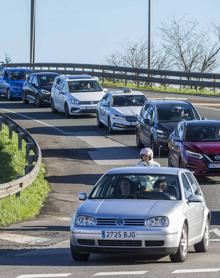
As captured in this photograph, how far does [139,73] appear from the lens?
61281 millimetres

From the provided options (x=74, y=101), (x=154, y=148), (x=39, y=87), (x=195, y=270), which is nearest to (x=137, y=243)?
(x=195, y=270)

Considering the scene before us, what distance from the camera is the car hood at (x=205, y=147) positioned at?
2472cm

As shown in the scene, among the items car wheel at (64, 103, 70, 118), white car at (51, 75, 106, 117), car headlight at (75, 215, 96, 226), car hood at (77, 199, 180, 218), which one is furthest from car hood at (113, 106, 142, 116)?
car headlight at (75, 215, 96, 226)

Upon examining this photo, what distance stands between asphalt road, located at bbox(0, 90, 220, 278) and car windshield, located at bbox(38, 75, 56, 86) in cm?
124

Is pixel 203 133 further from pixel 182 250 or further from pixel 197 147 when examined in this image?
pixel 182 250

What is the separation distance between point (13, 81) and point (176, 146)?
2721cm

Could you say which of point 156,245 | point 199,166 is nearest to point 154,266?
point 156,245

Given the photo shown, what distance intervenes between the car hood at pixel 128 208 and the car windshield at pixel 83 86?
91.3ft

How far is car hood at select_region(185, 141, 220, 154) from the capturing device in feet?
81.1

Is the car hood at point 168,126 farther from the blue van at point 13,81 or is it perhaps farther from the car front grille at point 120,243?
the blue van at point 13,81

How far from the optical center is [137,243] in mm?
13102

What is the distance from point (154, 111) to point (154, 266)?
18.2m

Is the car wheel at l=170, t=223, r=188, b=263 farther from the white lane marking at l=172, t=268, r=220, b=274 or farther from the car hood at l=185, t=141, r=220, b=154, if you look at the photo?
the car hood at l=185, t=141, r=220, b=154

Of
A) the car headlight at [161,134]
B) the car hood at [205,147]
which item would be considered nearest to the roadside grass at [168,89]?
the car headlight at [161,134]
